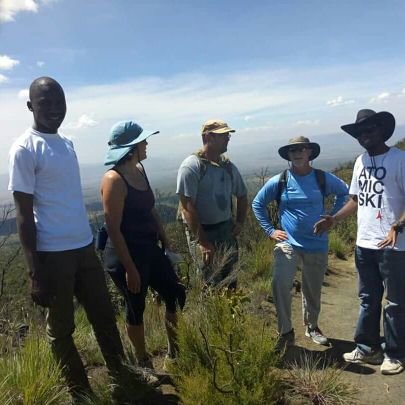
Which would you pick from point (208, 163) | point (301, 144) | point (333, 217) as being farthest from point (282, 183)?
point (208, 163)

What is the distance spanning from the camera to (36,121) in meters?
2.73

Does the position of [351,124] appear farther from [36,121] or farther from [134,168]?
[36,121]

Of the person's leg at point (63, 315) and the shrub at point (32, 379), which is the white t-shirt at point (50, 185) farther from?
the shrub at point (32, 379)

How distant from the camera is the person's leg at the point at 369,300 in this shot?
141 inches

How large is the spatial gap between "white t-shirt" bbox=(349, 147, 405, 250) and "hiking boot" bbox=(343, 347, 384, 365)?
89 cm

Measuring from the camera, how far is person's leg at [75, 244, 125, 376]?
294 cm

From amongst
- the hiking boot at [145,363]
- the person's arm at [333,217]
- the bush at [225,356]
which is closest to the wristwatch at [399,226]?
the person's arm at [333,217]

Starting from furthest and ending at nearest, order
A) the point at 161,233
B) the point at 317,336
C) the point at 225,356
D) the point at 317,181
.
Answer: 1. the point at 317,336
2. the point at 317,181
3. the point at 161,233
4. the point at 225,356

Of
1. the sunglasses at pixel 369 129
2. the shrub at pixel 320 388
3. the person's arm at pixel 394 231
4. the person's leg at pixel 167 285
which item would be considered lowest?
the shrub at pixel 320 388

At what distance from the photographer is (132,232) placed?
3.21 metres

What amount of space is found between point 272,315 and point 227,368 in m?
2.31

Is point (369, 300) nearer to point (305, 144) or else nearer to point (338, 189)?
point (338, 189)

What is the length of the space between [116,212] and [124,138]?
1.80 feet

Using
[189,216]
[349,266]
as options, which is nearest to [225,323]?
[189,216]
